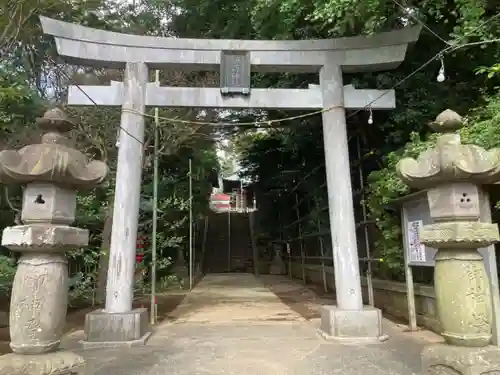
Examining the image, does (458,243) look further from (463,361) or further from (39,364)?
(39,364)

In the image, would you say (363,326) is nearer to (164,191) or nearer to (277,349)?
(277,349)

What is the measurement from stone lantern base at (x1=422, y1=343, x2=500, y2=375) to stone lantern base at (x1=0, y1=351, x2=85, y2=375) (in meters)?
3.22

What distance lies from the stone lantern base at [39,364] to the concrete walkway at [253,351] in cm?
121

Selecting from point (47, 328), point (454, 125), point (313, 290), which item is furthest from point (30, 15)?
point (313, 290)

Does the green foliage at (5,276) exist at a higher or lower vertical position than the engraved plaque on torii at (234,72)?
lower

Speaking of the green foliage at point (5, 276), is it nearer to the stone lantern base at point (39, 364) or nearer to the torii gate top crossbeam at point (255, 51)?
the torii gate top crossbeam at point (255, 51)

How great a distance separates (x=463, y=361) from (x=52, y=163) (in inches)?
158

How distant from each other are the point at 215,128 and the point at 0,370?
469 inches

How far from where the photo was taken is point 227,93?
716 centimetres

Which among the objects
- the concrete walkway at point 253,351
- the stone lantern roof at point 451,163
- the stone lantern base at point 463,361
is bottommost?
the concrete walkway at point 253,351

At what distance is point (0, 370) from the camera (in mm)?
3541

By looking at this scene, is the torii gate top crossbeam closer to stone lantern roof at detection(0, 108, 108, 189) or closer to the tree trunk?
stone lantern roof at detection(0, 108, 108, 189)

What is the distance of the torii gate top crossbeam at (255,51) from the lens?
7031 mm

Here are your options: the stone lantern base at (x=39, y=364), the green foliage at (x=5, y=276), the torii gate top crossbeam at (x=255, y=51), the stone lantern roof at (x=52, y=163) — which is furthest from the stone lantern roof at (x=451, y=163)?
the green foliage at (x=5, y=276)
